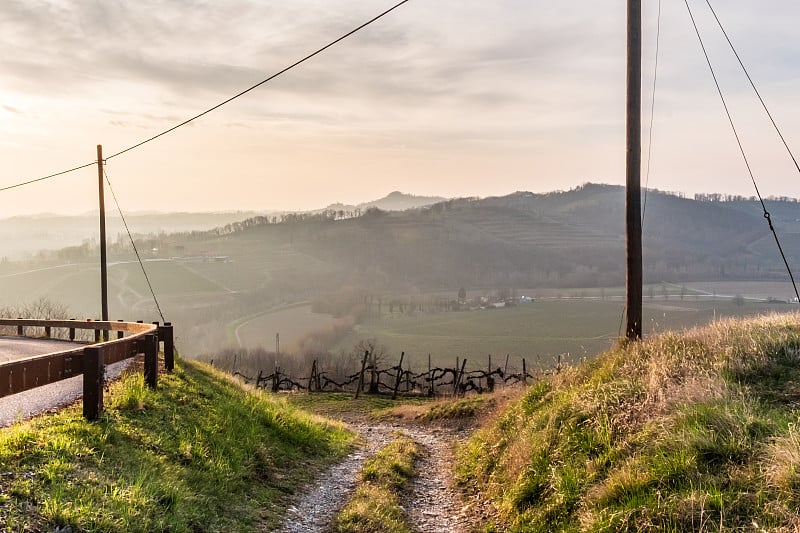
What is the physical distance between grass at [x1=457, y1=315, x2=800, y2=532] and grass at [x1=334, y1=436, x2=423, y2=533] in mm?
1376

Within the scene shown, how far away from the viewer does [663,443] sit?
253 inches

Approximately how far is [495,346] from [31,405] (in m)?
125

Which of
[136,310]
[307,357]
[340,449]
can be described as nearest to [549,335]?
[307,357]

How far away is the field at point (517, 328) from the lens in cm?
12112

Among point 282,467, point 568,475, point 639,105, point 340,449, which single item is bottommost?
point 340,449

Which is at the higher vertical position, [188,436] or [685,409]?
[685,409]

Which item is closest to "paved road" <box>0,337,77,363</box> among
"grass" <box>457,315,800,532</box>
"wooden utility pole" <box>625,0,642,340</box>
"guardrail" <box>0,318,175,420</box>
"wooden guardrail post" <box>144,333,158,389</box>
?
"wooden guardrail post" <box>144,333,158,389</box>

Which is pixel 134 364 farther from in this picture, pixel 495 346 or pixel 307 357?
pixel 495 346

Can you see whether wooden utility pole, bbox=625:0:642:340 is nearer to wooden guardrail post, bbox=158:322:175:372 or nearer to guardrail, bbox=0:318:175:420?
guardrail, bbox=0:318:175:420

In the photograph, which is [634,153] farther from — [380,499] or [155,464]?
[155,464]

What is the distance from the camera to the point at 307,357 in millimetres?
117812

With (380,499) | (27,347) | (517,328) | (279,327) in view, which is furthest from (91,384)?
(279,327)

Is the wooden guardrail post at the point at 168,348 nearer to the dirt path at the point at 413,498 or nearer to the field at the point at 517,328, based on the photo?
the dirt path at the point at 413,498

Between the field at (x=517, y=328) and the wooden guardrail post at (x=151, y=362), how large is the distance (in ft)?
311
